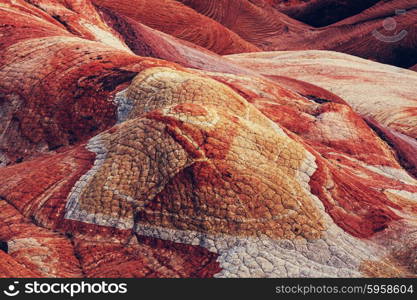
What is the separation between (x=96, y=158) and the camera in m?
7.32

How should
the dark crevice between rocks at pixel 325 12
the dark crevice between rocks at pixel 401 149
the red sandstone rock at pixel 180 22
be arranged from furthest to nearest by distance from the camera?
the dark crevice between rocks at pixel 325 12 → the red sandstone rock at pixel 180 22 → the dark crevice between rocks at pixel 401 149

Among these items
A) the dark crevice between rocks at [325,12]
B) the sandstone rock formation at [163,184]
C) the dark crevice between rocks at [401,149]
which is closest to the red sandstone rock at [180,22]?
the sandstone rock formation at [163,184]

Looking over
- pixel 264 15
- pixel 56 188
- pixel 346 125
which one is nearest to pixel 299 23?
pixel 264 15

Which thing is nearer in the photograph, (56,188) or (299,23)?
(56,188)

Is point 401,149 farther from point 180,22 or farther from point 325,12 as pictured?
point 325,12

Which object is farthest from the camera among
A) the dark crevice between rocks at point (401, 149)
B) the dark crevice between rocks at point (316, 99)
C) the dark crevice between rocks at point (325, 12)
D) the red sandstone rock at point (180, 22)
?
the dark crevice between rocks at point (325, 12)

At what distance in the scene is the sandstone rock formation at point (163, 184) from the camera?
20.4 ft

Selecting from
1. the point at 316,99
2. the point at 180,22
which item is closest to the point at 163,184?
the point at 316,99

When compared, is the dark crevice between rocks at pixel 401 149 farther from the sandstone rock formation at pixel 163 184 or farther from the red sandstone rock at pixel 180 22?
the red sandstone rock at pixel 180 22

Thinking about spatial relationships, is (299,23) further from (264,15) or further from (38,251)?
(38,251)

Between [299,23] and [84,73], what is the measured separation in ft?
97.0

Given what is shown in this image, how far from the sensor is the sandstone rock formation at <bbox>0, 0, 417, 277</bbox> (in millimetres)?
6219

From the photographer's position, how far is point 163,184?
6598 millimetres

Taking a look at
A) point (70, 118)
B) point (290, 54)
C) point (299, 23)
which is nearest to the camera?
point (70, 118)
